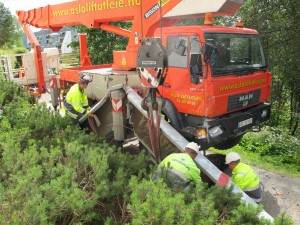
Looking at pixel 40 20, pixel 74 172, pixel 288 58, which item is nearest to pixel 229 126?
pixel 74 172

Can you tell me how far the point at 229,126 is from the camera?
484 centimetres

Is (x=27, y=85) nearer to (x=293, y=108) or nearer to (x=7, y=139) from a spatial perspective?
(x=7, y=139)

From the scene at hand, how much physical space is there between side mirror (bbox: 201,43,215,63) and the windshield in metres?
0.09

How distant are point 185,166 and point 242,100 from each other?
2376 mm

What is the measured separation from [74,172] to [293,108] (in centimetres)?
1436

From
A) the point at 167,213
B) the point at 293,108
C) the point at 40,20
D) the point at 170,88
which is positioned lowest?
the point at 293,108

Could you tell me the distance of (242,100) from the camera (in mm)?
5098

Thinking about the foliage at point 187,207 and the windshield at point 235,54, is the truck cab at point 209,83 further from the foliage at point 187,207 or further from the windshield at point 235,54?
the foliage at point 187,207

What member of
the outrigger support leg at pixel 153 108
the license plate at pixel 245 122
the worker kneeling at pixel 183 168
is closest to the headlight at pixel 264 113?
the license plate at pixel 245 122

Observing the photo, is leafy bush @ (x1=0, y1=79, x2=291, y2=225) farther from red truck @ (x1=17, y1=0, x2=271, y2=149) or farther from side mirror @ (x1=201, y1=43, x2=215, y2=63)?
side mirror @ (x1=201, y1=43, x2=215, y2=63)

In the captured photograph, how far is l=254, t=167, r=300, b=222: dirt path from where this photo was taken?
164 inches

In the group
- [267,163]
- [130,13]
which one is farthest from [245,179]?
[130,13]

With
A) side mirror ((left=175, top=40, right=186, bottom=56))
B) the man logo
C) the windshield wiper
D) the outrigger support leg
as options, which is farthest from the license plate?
the outrigger support leg

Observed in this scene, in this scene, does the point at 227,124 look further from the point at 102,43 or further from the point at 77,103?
the point at 102,43
